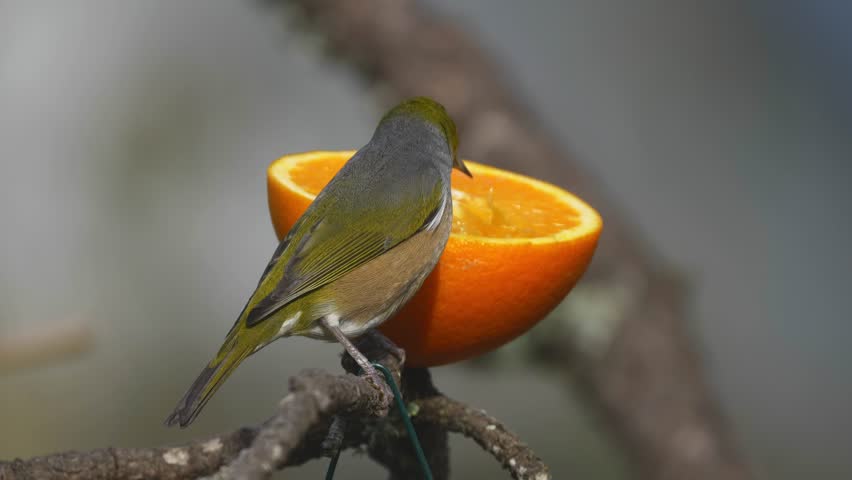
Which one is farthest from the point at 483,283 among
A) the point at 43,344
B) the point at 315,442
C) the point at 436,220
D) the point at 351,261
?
the point at 43,344

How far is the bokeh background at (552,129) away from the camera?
7191 millimetres

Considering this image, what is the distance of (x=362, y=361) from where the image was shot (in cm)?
266

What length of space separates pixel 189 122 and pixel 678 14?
444cm

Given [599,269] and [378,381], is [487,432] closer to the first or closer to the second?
[378,381]

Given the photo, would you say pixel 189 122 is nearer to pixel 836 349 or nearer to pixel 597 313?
pixel 597 313

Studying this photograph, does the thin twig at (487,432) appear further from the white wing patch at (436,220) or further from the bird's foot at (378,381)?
the white wing patch at (436,220)

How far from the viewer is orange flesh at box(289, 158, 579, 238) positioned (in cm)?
305

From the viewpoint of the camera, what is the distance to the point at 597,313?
5.46 metres

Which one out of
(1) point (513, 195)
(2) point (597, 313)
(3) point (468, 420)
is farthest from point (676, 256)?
(3) point (468, 420)

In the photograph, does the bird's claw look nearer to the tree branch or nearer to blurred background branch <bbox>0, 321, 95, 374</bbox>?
the tree branch

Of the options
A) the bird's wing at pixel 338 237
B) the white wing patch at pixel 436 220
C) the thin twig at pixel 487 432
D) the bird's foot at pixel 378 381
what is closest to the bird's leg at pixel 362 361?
the bird's foot at pixel 378 381

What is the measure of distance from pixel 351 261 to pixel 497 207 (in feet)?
1.94

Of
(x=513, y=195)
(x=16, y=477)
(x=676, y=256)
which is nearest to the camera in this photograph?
(x=16, y=477)

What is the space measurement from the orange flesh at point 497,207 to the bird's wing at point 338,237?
0.15m
